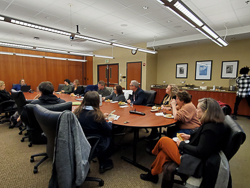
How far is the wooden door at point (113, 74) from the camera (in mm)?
8672

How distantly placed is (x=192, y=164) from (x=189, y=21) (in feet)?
8.90

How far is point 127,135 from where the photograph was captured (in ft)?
11.5

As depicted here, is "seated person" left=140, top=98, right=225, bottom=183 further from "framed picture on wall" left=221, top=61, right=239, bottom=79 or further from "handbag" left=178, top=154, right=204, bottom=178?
"framed picture on wall" left=221, top=61, right=239, bottom=79

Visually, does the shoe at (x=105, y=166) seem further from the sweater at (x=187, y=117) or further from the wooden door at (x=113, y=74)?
the wooden door at (x=113, y=74)

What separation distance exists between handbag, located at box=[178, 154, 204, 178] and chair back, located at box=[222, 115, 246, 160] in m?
0.27

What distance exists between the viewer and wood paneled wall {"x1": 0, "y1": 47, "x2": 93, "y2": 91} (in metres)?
7.74

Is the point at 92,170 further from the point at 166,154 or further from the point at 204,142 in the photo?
the point at 204,142

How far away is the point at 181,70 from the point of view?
718cm

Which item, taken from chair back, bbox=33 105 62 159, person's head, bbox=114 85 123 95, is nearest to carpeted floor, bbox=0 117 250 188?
chair back, bbox=33 105 62 159

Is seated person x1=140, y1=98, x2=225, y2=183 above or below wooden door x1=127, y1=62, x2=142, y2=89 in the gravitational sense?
below

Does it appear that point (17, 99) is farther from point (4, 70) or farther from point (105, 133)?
point (4, 70)

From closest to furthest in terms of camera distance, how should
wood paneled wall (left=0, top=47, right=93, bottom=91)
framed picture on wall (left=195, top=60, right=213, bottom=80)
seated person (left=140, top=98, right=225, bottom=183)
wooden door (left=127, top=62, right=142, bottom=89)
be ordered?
1. seated person (left=140, top=98, right=225, bottom=183)
2. framed picture on wall (left=195, top=60, right=213, bottom=80)
3. wooden door (left=127, top=62, right=142, bottom=89)
4. wood paneled wall (left=0, top=47, right=93, bottom=91)

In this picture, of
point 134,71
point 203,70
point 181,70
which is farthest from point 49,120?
point 181,70

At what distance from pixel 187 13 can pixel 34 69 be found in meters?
8.76
